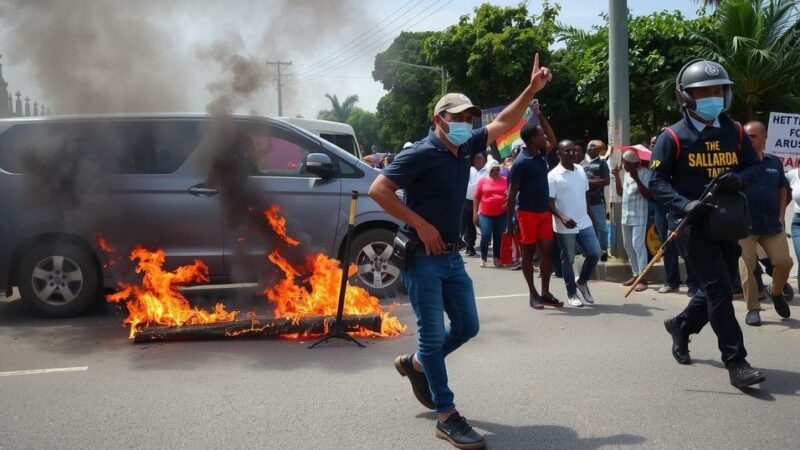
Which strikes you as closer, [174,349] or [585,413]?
[585,413]

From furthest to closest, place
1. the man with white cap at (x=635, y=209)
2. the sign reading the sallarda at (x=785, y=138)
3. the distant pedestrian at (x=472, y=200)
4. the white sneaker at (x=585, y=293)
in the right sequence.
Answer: the distant pedestrian at (x=472, y=200) → the sign reading the sallarda at (x=785, y=138) → the man with white cap at (x=635, y=209) → the white sneaker at (x=585, y=293)

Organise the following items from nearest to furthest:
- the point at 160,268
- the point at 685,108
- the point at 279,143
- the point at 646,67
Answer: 1. the point at 685,108
2. the point at 160,268
3. the point at 279,143
4. the point at 646,67

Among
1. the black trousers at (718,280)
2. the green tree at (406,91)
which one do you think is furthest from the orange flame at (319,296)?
the green tree at (406,91)

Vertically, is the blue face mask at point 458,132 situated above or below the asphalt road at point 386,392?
above

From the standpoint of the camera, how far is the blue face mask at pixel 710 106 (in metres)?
4.55

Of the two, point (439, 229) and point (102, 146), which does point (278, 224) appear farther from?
point (439, 229)

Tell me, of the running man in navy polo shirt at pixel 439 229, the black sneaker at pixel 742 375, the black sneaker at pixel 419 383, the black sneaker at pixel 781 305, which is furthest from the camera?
the black sneaker at pixel 781 305

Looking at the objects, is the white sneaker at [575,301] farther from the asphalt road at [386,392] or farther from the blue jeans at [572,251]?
the asphalt road at [386,392]

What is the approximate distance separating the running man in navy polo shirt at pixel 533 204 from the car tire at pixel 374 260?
135cm

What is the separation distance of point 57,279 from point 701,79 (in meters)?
6.03

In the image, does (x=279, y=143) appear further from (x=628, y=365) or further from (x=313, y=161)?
(x=628, y=365)

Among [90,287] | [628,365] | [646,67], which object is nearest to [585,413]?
[628,365]

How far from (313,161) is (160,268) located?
5.97ft

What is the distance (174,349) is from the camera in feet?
18.9
